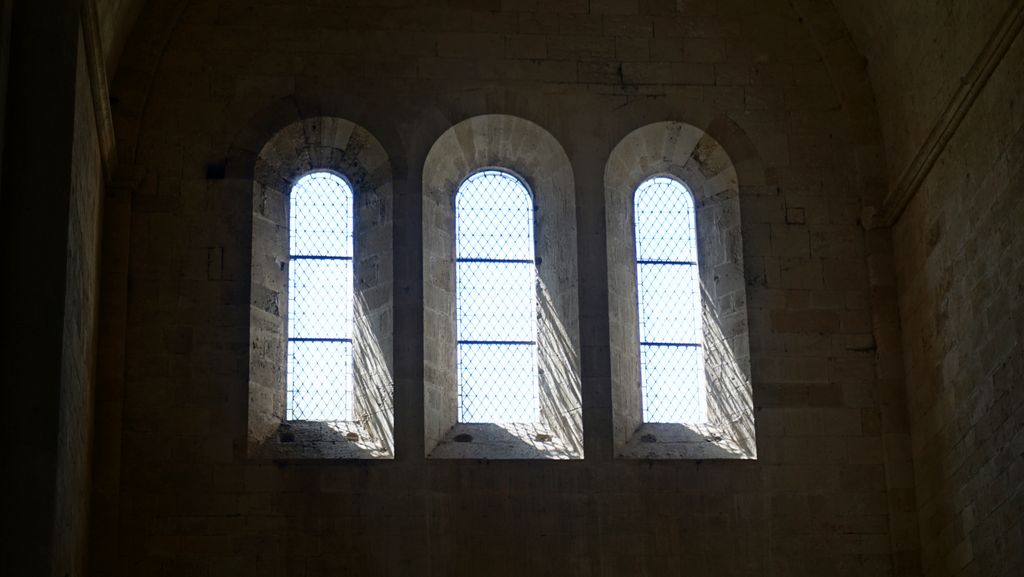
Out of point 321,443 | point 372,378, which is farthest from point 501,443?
point 321,443

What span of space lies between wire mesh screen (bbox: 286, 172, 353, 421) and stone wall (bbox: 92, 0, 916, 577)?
1.94 feet

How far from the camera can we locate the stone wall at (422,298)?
14352mm

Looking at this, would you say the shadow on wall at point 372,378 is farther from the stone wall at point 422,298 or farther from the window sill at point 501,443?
the window sill at point 501,443

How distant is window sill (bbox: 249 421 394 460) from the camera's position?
14.6m

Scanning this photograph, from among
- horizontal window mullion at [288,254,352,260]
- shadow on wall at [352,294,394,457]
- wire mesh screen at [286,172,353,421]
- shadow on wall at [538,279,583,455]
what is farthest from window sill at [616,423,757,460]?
horizontal window mullion at [288,254,352,260]

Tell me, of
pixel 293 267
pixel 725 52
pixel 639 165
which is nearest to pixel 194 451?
pixel 293 267

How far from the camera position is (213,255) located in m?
15.0

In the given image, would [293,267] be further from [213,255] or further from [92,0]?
[92,0]

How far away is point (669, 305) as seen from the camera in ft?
52.4

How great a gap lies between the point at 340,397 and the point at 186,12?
356cm

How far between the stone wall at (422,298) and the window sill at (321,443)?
0.15 metres

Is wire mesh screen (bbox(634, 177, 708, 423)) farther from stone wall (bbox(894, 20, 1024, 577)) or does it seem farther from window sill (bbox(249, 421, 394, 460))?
window sill (bbox(249, 421, 394, 460))

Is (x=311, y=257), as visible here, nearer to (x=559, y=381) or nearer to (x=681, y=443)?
(x=559, y=381)

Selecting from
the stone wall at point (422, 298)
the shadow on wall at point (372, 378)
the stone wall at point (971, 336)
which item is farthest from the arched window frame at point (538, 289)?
the stone wall at point (971, 336)
